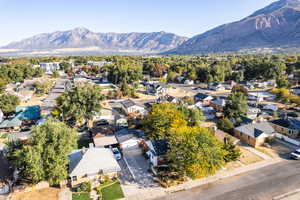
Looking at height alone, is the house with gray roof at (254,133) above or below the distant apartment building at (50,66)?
below

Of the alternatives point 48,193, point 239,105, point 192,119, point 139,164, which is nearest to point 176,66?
point 239,105

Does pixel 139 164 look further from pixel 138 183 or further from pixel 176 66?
pixel 176 66

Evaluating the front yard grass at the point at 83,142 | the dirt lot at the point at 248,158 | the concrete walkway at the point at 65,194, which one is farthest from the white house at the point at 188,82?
the concrete walkway at the point at 65,194

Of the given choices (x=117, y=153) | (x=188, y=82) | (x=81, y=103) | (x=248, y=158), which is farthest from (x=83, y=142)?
(x=188, y=82)

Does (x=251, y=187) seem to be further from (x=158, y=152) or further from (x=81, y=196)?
(x=81, y=196)

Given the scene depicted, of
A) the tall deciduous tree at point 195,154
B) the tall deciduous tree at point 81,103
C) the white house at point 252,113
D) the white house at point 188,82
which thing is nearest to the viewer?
the tall deciduous tree at point 195,154

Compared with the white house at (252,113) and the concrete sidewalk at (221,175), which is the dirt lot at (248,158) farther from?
the white house at (252,113)
